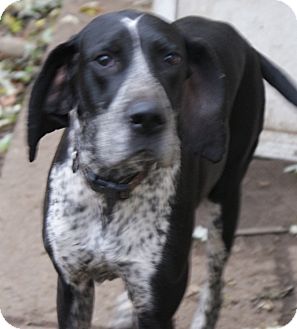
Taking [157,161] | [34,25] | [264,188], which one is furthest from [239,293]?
[34,25]

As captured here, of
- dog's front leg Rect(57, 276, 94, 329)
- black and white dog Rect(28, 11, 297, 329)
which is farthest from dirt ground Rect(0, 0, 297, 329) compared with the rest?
black and white dog Rect(28, 11, 297, 329)

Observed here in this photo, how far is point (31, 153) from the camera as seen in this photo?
3789 millimetres

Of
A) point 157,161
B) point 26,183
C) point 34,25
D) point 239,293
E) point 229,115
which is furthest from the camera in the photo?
point 34,25

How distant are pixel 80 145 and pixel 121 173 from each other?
0.19m

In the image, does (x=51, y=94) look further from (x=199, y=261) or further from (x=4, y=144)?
(x=4, y=144)

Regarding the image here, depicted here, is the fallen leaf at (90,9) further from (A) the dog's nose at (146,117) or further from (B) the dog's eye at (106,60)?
(A) the dog's nose at (146,117)

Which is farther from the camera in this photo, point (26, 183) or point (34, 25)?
point (34, 25)

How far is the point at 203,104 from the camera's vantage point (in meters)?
3.81

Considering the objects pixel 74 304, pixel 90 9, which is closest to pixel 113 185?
pixel 74 304

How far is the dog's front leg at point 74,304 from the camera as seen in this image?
4.07 m

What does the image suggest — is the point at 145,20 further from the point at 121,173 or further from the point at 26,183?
the point at 26,183

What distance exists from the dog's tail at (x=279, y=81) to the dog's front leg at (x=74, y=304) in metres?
1.31

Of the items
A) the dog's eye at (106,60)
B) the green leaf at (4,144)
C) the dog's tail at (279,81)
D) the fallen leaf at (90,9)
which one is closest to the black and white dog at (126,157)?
the dog's eye at (106,60)

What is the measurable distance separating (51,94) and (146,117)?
2.20 feet
